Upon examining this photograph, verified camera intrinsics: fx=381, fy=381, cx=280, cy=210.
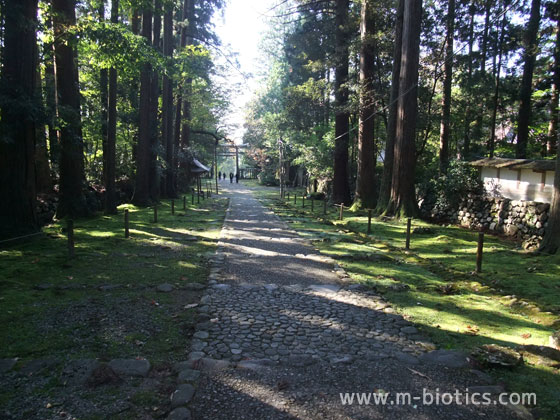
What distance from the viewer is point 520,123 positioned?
17047mm

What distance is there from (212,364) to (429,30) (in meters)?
18.1

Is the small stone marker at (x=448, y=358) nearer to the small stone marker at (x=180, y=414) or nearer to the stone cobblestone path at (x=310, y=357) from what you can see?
the stone cobblestone path at (x=310, y=357)

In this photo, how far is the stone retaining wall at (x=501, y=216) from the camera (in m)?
10.5

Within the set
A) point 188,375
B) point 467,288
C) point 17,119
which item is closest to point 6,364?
point 188,375

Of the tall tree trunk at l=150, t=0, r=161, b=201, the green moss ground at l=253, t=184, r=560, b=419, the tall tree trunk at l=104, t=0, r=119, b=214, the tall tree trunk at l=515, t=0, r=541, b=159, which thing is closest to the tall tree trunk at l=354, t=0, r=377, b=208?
the tall tree trunk at l=515, t=0, r=541, b=159

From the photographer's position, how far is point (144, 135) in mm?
18188

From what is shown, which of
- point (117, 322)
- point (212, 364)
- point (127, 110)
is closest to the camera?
point (212, 364)

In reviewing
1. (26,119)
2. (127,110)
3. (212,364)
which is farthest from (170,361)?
(127,110)

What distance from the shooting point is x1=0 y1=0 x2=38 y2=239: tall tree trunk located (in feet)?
25.5

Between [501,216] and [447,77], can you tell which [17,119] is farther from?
[447,77]

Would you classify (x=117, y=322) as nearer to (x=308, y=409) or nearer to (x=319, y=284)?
(x=308, y=409)

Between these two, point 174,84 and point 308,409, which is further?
point 174,84

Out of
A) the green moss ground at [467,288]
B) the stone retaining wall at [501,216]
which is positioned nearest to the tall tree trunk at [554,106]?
the stone retaining wall at [501,216]

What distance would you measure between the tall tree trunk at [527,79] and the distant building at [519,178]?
15.5 feet
